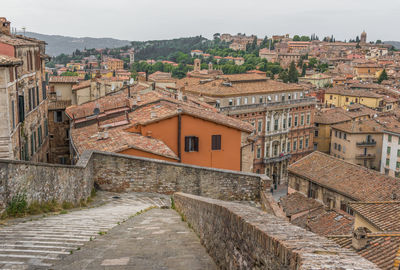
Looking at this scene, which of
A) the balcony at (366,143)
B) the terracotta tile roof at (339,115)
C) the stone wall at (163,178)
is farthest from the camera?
the terracotta tile roof at (339,115)

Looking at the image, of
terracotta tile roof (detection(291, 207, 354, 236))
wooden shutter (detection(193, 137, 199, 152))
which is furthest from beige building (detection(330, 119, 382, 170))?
wooden shutter (detection(193, 137, 199, 152))

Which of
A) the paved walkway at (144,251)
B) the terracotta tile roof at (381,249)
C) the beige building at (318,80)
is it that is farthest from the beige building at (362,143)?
the beige building at (318,80)

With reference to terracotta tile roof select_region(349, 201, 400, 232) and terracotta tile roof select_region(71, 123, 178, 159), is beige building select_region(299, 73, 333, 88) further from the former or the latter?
terracotta tile roof select_region(71, 123, 178, 159)

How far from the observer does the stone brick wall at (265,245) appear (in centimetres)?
392

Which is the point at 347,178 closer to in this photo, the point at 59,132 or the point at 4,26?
the point at 59,132

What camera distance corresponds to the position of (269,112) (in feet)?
201

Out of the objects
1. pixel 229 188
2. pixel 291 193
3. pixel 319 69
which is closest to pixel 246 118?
pixel 291 193

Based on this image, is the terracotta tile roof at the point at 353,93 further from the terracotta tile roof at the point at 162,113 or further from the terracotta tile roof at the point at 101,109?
the terracotta tile roof at the point at 162,113

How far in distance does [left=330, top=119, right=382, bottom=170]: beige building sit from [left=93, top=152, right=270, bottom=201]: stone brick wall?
46.2 metres

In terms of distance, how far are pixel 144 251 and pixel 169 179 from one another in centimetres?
897

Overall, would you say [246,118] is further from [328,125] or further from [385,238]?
[385,238]

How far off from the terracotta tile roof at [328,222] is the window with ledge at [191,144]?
965cm

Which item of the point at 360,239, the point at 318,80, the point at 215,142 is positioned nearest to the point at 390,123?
the point at 215,142

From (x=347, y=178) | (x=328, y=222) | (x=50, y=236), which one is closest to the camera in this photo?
(x=50, y=236)
